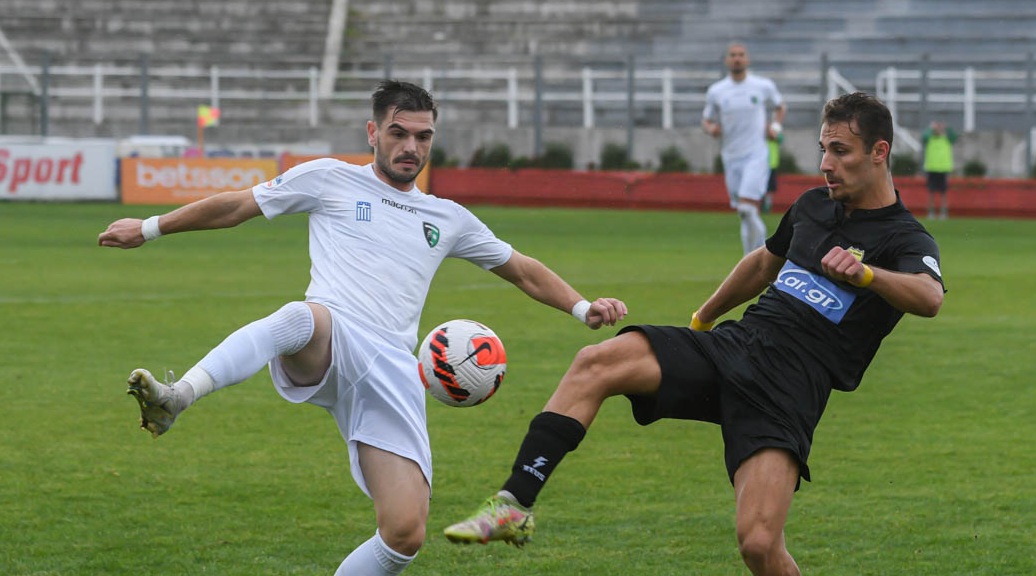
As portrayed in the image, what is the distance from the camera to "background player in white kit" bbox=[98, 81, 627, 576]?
5.74 meters

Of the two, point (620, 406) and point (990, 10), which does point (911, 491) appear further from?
point (990, 10)

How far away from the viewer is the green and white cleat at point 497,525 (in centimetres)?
491

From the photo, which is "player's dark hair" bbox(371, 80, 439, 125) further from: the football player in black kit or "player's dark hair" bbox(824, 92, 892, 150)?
"player's dark hair" bbox(824, 92, 892, 150)

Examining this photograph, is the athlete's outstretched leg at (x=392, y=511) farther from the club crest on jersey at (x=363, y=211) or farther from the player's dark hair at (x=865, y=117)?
the player's dark hair at (x=865, y=117)

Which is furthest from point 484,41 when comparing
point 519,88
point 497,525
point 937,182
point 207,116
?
point 497,525

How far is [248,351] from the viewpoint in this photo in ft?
18.1

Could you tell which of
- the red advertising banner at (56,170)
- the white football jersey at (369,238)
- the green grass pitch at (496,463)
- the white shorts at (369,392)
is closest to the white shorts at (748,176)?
the green grass pitch at (496,463)

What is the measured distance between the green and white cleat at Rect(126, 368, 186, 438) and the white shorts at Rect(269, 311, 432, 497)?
58 centimetres

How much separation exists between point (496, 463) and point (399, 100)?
3.20 metres

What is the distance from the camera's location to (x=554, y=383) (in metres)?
11.3

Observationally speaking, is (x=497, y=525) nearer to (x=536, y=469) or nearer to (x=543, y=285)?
(x=536, y=469)

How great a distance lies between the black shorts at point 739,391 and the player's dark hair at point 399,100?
1.26 metres

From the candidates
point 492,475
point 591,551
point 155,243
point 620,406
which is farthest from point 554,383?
point 155,243

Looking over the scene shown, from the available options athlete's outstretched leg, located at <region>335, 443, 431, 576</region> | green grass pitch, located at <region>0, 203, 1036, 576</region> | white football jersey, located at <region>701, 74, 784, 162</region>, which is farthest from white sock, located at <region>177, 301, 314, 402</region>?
white football jersey, located at <region>701, 74, 784, 162</region>
